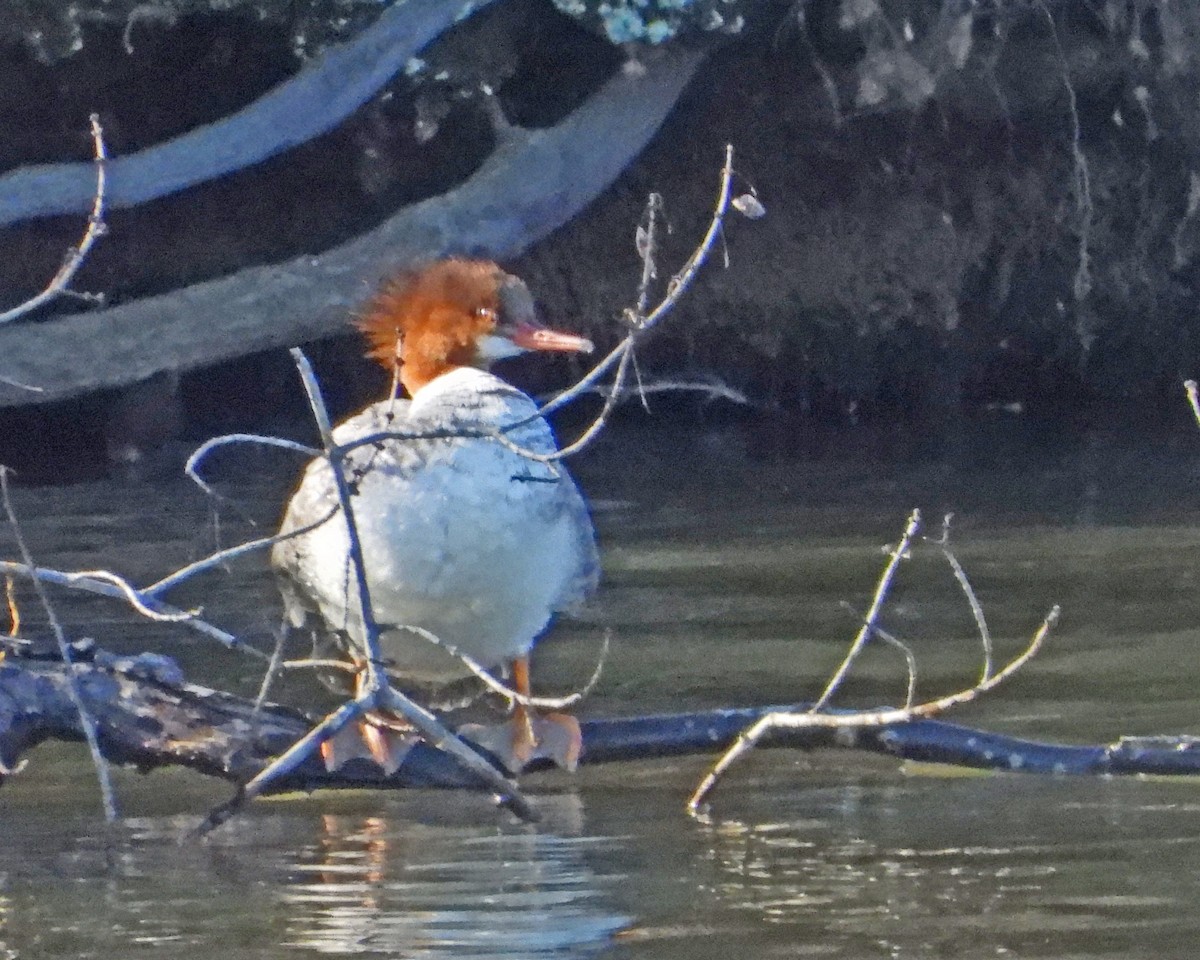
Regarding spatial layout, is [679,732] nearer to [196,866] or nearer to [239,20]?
[196,866]

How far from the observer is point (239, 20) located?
11.5 meters

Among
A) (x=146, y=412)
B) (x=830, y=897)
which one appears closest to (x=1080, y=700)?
(x=830, y=897)

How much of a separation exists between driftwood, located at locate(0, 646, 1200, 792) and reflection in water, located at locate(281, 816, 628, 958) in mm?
141

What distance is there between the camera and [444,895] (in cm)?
385

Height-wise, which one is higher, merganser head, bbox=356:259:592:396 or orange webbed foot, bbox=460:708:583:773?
merganser head, bbox=356:259:592:396

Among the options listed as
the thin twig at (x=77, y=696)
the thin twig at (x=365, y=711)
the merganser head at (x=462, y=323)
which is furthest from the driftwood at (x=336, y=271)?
the thin twig at (x=365, y=711)

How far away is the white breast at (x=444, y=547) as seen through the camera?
4.30 metres

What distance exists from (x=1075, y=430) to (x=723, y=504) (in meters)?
3.24

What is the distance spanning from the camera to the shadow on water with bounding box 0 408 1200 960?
3.62 m

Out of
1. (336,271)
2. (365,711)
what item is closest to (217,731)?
(365,711)

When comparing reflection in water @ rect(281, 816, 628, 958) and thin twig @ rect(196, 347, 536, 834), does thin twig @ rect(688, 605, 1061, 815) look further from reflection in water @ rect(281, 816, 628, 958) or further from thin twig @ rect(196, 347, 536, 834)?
thin twig @ rect(196, 347, 536, 834)

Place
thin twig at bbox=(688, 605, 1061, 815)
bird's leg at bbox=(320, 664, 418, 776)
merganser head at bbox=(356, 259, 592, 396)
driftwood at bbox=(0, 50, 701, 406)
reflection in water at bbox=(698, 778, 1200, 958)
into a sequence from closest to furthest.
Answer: reflection in water at bbox=(698, 778, 1200, 958), thin twig at bbox=(688, 605, 1061, 815), bird's leg at bbox=(320, 664, 418, 776), merganser head at bbox=(356, 259, 592, 396), driftwood at bbox=(0, 50, 701, 406)

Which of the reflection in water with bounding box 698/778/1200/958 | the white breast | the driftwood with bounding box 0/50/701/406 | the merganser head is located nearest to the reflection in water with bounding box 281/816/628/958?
the reflection in water with bounding box 698/778/1200/958

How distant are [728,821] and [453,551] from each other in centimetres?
69
